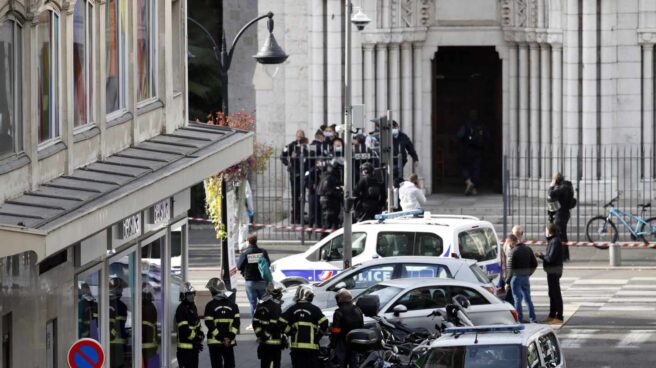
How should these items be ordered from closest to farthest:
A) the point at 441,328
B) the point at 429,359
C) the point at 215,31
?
the point at 429,359
the point at 441,328
the point at 215,31

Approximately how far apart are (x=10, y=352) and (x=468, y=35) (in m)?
24.9

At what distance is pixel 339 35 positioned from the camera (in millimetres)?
42250

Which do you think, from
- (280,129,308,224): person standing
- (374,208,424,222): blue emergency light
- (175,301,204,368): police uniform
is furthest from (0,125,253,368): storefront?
(280,129,308,224): person standing

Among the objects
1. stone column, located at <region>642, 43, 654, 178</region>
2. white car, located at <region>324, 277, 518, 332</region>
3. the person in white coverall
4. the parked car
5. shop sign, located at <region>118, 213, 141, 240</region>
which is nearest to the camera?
shop sign, located at <region>118, 213, 141, 240</region>

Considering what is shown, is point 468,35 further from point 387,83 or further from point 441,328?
point 441,328

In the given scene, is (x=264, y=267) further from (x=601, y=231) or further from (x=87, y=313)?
(x=601, y=231)

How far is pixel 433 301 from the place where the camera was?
26.7 metres

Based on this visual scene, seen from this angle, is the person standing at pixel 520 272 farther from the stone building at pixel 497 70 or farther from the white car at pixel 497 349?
the stone building at pixel 497 70

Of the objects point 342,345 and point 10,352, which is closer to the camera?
point 10,352

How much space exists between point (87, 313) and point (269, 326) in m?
3.35

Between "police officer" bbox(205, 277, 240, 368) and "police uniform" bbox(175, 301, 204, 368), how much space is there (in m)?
0.16

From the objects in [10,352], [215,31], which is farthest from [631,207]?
[10,352]

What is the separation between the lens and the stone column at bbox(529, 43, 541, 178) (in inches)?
1661

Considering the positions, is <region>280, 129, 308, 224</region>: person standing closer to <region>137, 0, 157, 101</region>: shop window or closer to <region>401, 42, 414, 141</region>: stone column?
<region>401, 42, 414, 141</region>: stone column
